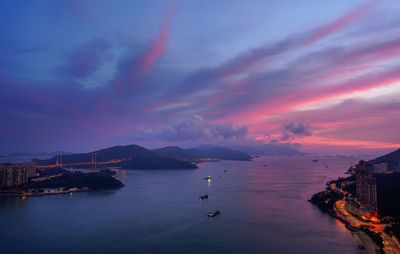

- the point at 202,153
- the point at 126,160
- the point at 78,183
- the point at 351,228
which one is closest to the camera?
the point at 351,228

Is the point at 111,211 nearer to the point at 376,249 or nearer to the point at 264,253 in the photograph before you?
the point at 264,253

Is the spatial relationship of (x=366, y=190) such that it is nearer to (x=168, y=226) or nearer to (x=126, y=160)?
(x=168, y=226)

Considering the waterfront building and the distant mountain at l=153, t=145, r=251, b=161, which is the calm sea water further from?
the distant mountain at l=153, t=145, r=251, b=161

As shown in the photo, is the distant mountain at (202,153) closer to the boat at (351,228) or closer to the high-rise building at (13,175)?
the high-rise building at (13,175)

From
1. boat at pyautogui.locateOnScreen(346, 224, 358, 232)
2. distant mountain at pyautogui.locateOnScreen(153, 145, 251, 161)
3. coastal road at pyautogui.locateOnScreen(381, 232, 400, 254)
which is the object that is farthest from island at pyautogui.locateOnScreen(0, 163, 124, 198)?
distant mountain at pyautogui.locateOnScreen(153, 145, 251, 161)

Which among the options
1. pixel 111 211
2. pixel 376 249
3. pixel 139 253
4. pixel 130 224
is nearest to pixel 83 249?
pixel 139 253

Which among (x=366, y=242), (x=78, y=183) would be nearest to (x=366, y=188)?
(x=366, y=242)

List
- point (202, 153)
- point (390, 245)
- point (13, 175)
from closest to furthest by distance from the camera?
1. point (390, 245)
2. point (13, 175)
3. point (202, 153)
